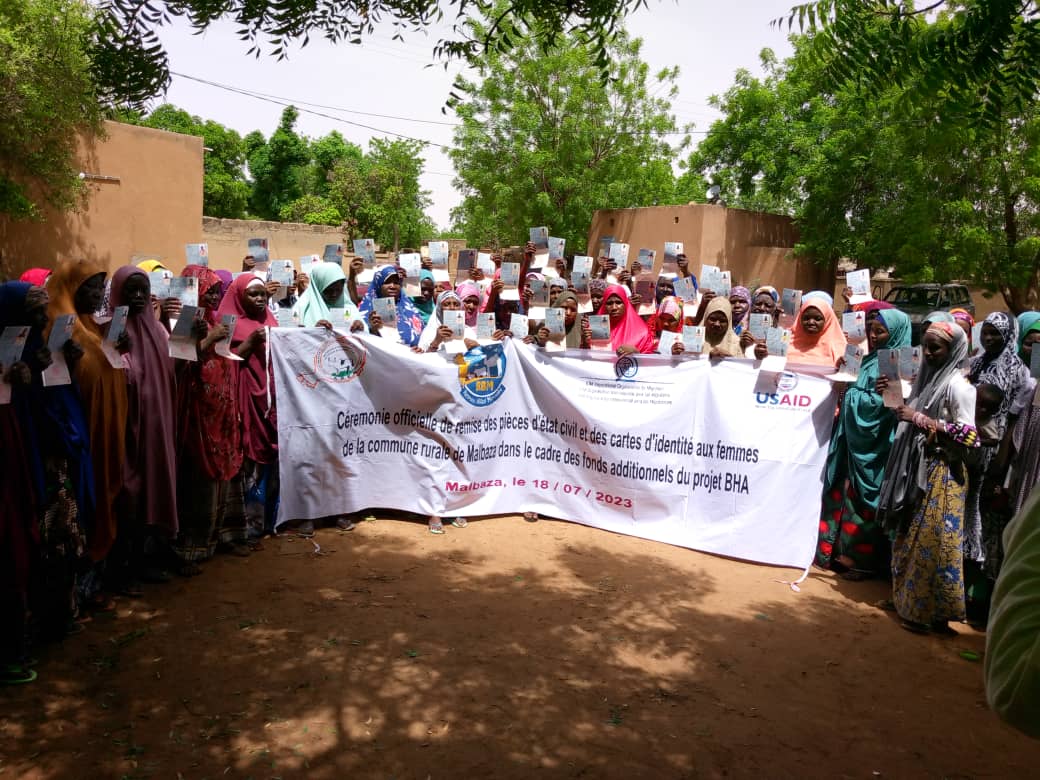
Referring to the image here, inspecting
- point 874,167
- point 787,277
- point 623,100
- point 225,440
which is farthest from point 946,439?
point 623,100

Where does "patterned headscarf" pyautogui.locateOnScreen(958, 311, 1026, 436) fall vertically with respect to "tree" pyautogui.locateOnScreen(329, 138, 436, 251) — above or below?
below

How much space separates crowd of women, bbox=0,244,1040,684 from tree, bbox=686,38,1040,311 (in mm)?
8526

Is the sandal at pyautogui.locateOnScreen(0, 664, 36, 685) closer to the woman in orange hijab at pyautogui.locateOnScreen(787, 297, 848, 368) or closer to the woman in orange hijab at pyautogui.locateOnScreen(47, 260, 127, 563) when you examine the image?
the woman in orange hijab at pyautogui.locateOnScreen(47, 260, 127, 563)

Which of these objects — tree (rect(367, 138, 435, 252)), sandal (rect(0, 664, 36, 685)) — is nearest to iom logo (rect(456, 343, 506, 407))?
sandal (rect(0, 664, 36, 685))

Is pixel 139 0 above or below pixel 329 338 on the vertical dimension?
above

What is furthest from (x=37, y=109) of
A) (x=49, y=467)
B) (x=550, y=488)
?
(x=550, y=488)

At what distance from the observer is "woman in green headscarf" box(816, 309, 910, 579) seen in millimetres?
5246

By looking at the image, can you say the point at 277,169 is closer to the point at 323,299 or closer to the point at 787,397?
the point at 323,299

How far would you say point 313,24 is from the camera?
2.86 m

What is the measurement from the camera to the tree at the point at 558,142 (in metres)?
22.5

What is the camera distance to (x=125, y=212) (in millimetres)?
14219

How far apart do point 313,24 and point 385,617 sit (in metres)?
3.08

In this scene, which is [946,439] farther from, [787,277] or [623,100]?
[623,100]

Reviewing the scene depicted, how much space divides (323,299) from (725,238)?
16.5 metres
